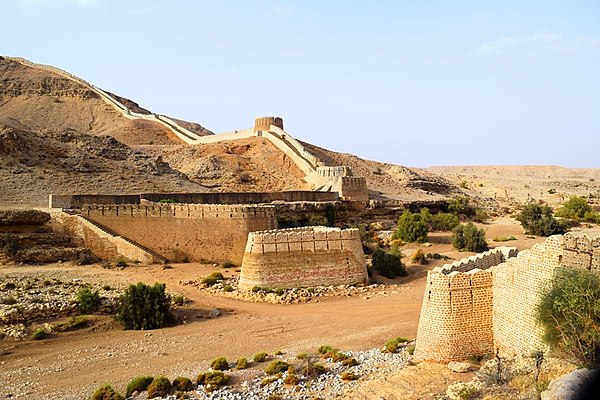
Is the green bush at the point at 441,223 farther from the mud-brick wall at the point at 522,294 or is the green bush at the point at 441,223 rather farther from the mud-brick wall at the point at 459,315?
the mud-brick wall at the point at 522,294

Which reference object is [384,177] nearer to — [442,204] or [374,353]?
[442,204]

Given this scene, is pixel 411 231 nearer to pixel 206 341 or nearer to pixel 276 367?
pixel 206 341

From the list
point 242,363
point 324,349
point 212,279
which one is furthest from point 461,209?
point 242,363

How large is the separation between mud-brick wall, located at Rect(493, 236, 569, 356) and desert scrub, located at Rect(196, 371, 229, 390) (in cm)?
493

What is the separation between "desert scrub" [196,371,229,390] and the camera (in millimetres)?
10594

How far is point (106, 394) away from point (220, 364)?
7.45 ft

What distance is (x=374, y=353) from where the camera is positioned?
11.9 meters

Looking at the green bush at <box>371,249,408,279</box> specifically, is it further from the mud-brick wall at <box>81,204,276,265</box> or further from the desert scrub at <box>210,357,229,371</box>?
the desert scrub at <box>210,357,229,371</box>

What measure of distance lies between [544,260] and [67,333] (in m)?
11.2

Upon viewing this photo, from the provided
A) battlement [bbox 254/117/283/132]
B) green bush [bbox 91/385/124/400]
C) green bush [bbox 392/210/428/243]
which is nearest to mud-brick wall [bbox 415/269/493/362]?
green bush [bbox 91/385/124/400]

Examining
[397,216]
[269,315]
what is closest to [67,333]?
[269,315]

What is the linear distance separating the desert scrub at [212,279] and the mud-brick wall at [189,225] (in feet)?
7.61

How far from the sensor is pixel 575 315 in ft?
25.5

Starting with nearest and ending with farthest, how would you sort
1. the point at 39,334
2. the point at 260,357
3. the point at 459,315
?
the point at 459,315 < the point at 260,357 < the point at 39,334
